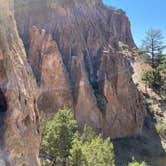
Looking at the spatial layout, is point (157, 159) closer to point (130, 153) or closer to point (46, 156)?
point (130, 153)

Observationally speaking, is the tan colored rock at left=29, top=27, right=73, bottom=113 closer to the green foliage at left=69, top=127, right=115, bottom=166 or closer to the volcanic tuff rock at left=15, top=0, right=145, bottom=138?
the volcanic tuff rock at left=15, top=0, right=145, bottom=138

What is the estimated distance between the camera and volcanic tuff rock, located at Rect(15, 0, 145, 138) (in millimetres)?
36594

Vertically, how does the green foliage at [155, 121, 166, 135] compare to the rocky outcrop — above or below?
below

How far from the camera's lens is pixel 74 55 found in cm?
3950

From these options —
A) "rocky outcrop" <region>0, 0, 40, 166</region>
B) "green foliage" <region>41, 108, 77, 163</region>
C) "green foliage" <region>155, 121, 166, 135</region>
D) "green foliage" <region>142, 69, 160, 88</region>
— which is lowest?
"green foliage" <region>155, 121, 166, 135</region>

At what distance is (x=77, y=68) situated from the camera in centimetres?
3866

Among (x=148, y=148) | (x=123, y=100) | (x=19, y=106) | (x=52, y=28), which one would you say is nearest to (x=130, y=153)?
(x=148, y=148)

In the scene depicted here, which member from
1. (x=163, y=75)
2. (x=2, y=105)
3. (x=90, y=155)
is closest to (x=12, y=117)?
(x=2, y=105)

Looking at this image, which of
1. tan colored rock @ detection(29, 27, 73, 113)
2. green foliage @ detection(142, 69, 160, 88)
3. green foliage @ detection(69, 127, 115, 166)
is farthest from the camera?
green foliage @ detection(142, 69, 160, 88)

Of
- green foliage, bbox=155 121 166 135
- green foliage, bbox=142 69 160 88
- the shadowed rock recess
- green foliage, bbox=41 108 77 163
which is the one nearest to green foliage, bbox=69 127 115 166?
green foliage, bbox=41 108 77 163

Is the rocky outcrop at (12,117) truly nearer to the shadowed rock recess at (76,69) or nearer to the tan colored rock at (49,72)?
the shadowed rock recess at (76,69)

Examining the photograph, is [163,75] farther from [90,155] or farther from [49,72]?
[90,155]

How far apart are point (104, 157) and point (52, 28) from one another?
23.6 metres

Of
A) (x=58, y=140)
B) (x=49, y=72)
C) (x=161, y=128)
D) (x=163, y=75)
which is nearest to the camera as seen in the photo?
(x=58, y=140)
